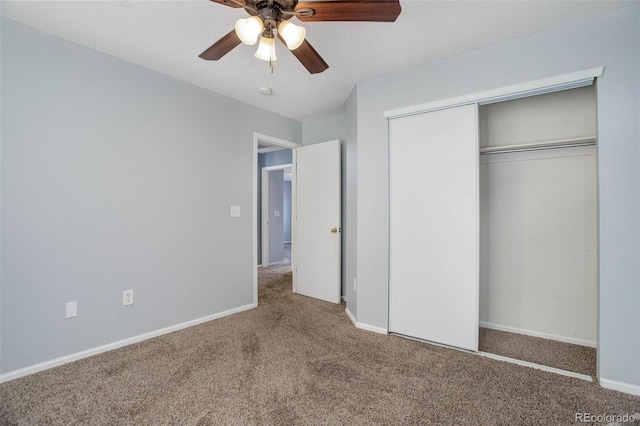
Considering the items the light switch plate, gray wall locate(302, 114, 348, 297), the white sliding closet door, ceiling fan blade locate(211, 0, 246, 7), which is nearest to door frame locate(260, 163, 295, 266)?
gray wall locate(302, 114, 348, 297)

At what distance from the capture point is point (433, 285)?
2428 mm

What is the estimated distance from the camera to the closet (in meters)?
2.31

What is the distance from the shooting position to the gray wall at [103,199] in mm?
1935

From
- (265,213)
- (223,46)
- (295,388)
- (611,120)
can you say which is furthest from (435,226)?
(265,213)

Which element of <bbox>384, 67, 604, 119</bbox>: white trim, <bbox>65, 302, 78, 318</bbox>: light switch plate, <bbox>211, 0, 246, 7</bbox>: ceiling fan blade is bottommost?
<bbox>65, 302, 78, 318</bbox>: light switch plate

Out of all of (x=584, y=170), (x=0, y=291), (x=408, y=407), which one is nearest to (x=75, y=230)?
(x=0, y=291)

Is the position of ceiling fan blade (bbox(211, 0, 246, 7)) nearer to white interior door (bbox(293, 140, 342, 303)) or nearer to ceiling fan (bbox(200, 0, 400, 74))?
ceiling fan (bbox(200, 0, 400, 74))

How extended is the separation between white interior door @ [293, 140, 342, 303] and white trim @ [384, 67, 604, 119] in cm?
130

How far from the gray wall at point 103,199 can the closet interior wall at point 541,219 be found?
2789 mm

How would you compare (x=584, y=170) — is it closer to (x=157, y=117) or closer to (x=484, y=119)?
(x=484, y=119)

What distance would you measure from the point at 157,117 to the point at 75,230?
3.94 feet

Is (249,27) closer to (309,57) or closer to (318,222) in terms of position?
(309,57)

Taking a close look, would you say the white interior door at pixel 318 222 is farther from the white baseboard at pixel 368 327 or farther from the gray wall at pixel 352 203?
the white baseboard at pixel 368 327

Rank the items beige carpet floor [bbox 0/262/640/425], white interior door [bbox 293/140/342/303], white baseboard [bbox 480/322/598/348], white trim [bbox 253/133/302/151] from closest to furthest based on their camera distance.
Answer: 1. beige carpet floor [bbox 0/262/640/425]
2. white baseboard [bbox 480/322/598/348]
3. white trim [bbox 253/133/302/151]
4. white interior door [bbox 293/140/342/303]
